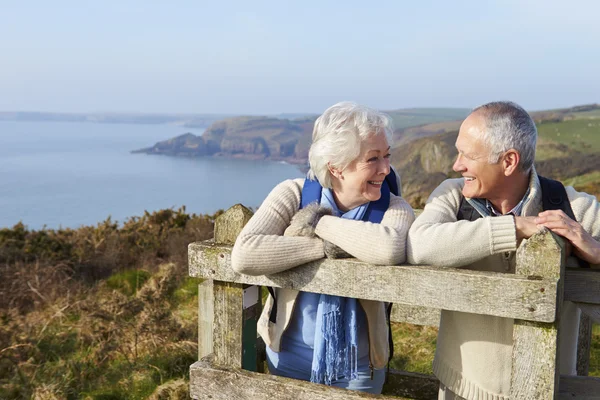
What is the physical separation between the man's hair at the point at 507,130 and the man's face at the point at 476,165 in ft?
0.09

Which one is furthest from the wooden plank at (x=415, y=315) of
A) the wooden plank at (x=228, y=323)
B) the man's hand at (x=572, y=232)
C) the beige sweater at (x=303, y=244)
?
the man's hand at (x=572, y=232)

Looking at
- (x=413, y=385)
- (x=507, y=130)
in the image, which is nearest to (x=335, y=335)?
(x=413, y=385)

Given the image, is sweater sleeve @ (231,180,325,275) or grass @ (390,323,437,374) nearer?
sweater sleeve @ (231,180,325,275)

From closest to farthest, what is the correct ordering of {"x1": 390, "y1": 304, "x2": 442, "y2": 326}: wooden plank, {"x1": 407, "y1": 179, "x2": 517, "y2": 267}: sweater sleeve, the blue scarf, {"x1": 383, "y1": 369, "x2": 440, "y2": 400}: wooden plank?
{"x1": 407, "y1": 179, "x2": 517, "y2": 267}: sweater sleeve → the blue scarf → {"x1": 383, "y1": 369, "x2": 440, "y2": 400}: wooden plank → {"x1": 390, "y1": 304, "x2": 442, "y2": 326}: wooden plank

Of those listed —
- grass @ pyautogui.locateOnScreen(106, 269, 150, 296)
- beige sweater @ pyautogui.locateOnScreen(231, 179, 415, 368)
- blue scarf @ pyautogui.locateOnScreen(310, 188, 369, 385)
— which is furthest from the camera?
grass @ pyautogui.locateOnScreen(106, 269, 150, 296)

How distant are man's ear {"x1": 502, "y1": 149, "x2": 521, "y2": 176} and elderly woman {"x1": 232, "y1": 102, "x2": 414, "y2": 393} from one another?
1.61ft

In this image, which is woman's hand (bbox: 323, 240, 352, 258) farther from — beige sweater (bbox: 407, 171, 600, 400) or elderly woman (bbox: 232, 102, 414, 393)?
beige sweater (bbox: 407, 171, 600, 400)

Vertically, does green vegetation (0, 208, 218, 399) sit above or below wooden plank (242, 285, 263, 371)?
below

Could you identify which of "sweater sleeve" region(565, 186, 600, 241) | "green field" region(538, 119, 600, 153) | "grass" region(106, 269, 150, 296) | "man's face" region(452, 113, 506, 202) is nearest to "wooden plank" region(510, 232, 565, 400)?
"man's face" region(452, 113, 506, 202)

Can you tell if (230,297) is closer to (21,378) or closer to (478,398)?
(478,398)

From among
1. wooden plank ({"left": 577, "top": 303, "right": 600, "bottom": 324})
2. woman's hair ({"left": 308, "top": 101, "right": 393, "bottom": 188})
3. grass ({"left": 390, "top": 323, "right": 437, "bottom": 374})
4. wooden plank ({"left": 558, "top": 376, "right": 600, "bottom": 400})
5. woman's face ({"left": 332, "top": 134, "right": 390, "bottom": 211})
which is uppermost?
woman's hair ({"left": 308, "top": 101, "right": 393, "bottom": 188})

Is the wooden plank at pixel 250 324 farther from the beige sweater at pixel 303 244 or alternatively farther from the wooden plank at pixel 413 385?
the wooden plank at pixel 413 385

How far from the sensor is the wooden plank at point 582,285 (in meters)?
2.72

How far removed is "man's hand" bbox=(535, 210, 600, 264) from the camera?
2.65m
